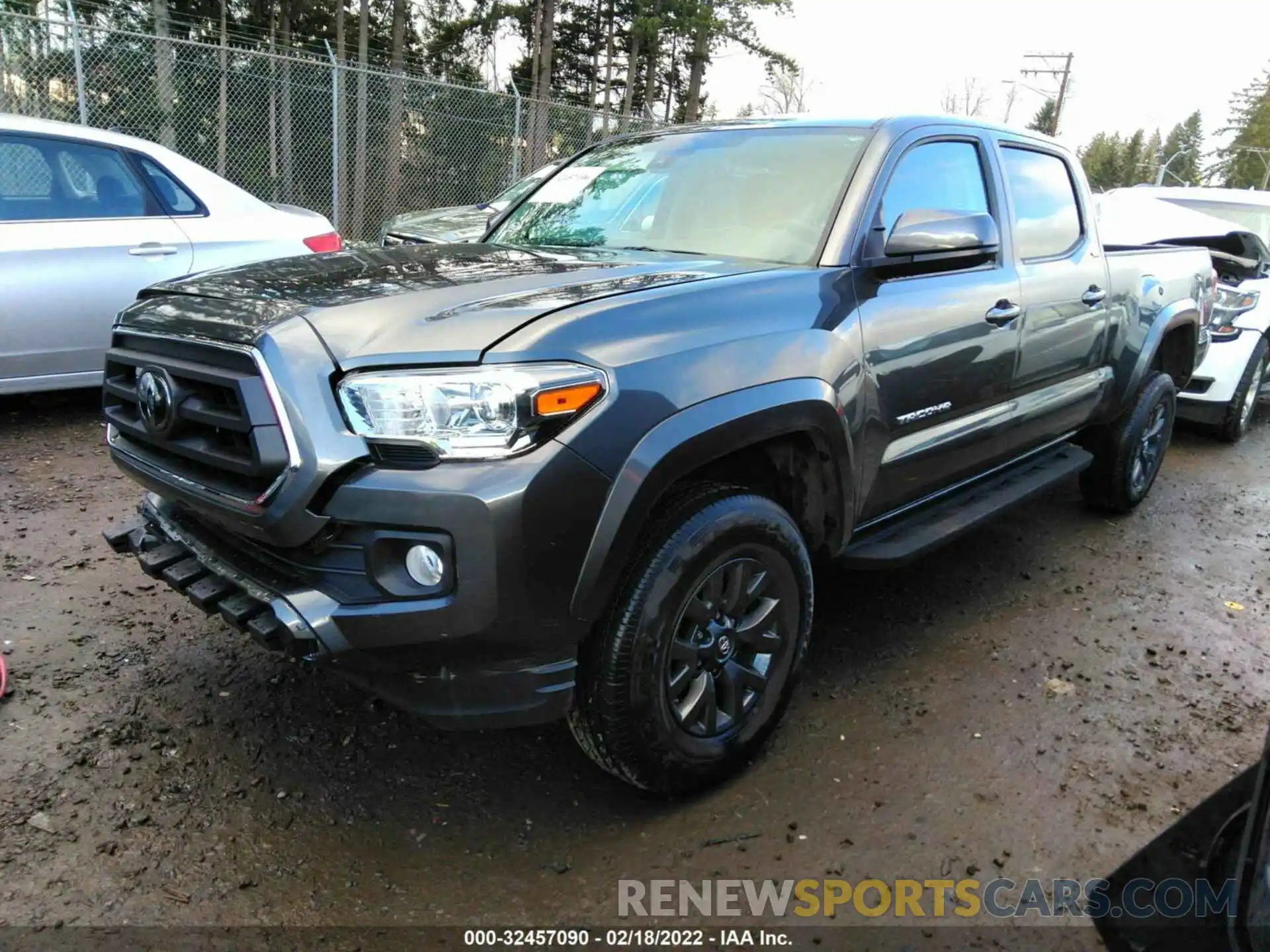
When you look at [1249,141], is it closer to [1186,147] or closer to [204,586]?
[1186,147]

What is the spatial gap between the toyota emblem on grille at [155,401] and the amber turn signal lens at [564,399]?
3.37 feet

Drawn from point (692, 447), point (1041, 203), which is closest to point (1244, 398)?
point (1041, 203)

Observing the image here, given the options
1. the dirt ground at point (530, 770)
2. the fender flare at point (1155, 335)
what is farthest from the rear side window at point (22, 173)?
the fender flare at point (1155, 335)

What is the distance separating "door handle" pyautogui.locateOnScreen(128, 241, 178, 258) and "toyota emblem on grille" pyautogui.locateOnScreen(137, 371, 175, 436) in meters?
3.08

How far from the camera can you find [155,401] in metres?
2.40

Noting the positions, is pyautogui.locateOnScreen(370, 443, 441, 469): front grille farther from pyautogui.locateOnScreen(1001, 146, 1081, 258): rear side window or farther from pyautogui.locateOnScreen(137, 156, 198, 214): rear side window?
pyautogui.locateOnScreen(137, 156, 198, 214): rear side window

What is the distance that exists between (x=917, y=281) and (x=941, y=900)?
6.22 ft

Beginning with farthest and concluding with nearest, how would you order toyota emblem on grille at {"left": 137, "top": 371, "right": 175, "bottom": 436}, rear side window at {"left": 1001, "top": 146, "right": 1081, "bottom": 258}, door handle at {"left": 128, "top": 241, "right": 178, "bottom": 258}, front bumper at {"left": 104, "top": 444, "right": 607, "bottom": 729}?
door handle at {"left": 128, "top": 241, "right": 178, "bottom": 258} < rear side window at {"left": 1001, "top": 146, "right": 1081, "bottom": 258} < toyota emblem on grille at {"left": 137, "top": 371, "right": 175, "bottom": 436} < front bumper at {"left": 104, "top": 444, "right": 607, "bottom": 729}

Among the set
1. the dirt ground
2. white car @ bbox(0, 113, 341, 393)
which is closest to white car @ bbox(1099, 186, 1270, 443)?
the dirt ground

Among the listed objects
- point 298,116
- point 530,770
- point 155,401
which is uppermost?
point 298,116

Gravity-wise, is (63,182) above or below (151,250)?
above

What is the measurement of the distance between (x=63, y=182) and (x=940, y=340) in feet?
15.5

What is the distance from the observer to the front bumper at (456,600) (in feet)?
6.43

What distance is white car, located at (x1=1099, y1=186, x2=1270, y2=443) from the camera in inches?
268
